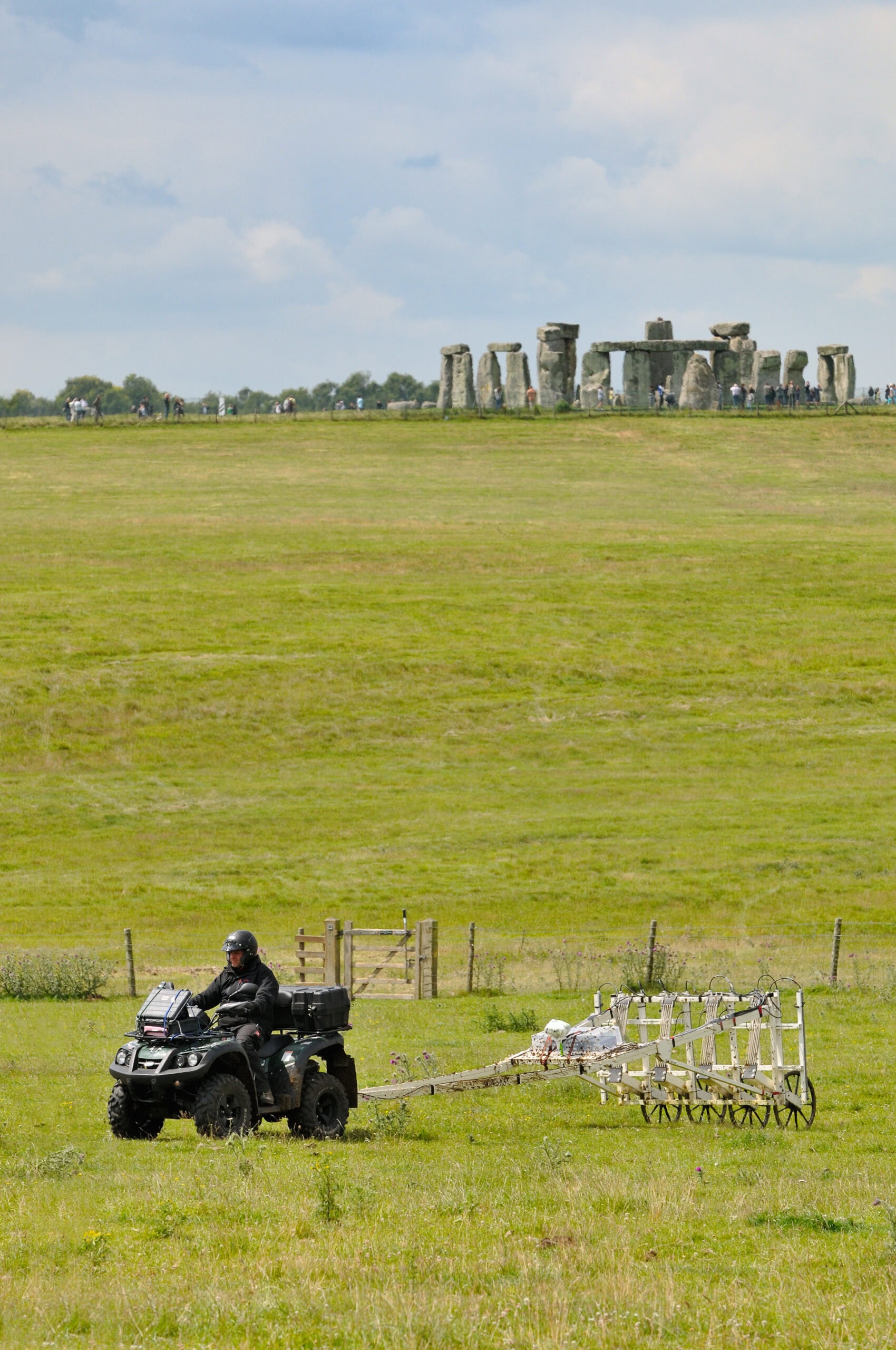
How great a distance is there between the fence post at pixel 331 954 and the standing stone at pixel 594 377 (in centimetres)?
8356

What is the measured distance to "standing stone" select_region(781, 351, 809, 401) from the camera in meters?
106

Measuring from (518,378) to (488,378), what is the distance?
2742 mm

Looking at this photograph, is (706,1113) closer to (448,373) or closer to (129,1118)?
(129,1118)

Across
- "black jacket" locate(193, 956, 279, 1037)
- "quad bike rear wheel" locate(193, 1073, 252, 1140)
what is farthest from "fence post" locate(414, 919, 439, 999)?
"quad bike rear wheel" locate(193, 1073, 252, 1140)

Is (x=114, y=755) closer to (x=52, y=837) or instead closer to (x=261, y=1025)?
(x=52, y=837)

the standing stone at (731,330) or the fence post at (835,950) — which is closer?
the fence post at (835,950)

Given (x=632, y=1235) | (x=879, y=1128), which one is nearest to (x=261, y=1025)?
(x=632, y=1235)

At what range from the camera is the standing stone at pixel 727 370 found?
10606 centimetres

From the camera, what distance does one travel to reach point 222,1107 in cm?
1266

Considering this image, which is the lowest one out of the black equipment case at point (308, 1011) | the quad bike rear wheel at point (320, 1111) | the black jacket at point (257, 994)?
the quad bike rear wheel at point (320, 1111)

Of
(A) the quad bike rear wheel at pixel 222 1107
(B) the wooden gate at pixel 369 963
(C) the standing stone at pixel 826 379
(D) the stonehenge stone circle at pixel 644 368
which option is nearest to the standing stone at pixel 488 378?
(D) the stonehenge stone circle at pixel 644 368

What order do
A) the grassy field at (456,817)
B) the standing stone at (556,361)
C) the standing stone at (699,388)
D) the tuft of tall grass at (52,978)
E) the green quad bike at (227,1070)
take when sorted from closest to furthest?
the grassy field at (456,817)
the green quad bike at (227,1070)
the tuft of tall grass at (52,978)
the standing stone at (699,388)
the standing stone at (556,361)

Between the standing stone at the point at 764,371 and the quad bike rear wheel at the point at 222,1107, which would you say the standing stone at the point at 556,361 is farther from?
the quad bike rear wheel at the point at 222,1107

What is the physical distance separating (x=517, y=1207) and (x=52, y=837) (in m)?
29.2
